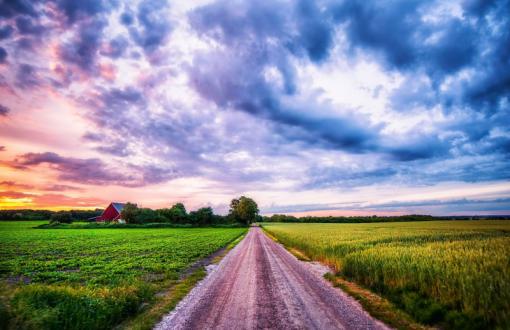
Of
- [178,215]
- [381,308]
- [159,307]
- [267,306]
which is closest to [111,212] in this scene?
[178,215]

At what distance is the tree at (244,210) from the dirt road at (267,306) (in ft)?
414

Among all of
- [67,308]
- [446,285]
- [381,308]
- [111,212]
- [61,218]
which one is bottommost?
[381,308]

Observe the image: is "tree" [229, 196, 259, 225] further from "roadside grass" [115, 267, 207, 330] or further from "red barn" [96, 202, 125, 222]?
"roadside grass" [115, 267, 207, 330]

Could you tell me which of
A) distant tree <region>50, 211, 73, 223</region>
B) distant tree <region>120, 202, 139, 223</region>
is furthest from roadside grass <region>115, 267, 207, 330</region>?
distant tree <region>50, 211, 73, 223</region>

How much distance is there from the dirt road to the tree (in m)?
126

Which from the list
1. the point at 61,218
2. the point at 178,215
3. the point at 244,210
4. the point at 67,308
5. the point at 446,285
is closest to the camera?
the point at 67,308

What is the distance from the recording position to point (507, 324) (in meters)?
6.07

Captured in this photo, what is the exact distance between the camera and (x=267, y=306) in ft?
29.1

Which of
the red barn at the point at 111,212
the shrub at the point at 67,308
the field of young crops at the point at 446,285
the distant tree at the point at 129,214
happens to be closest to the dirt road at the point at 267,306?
the shrub at the point at 67,308

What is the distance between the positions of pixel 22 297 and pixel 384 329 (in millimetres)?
9994

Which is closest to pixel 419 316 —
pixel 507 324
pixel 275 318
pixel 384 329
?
pixel 384 329

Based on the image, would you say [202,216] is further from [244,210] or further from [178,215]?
[244,210]

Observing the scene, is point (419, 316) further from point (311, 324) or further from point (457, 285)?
point (311, 324)

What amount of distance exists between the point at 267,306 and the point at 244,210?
5146 inches
